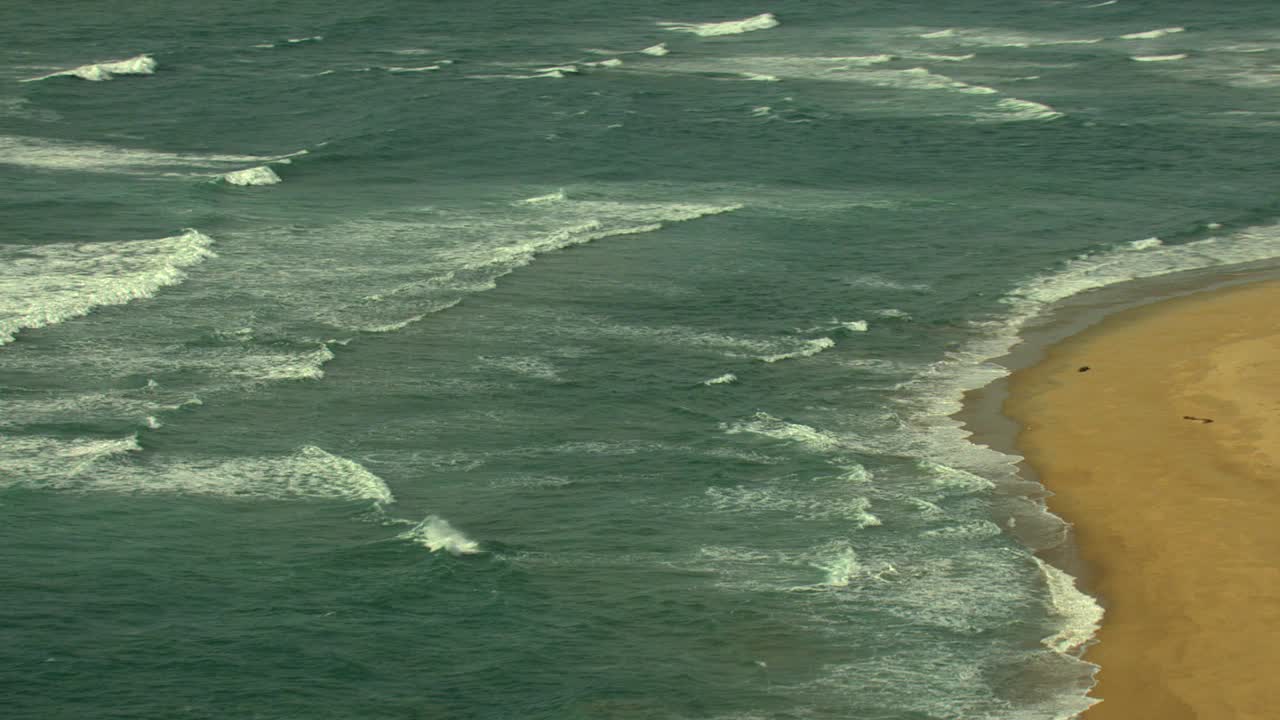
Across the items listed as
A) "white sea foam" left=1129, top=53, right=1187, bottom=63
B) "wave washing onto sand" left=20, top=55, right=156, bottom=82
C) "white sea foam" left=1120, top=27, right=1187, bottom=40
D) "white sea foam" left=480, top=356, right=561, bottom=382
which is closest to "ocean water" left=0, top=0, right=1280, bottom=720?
"white sea foam" left=480, top=356, right=561, bottom=382

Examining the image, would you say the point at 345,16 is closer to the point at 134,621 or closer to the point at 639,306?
the point at 639,306

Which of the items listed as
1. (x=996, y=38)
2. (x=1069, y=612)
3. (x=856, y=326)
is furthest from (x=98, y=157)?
(x=996, y=38)

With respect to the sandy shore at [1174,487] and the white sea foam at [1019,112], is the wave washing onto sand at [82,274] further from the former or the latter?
the white sea foam at [1019,112]

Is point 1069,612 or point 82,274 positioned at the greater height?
point 82,274

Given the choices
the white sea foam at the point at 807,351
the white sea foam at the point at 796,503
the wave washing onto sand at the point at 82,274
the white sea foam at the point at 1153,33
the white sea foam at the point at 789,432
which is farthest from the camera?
the white sea foam at the point at 1153,33

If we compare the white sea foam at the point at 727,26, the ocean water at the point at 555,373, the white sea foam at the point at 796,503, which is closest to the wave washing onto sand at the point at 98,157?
the ocean water at the point at 555,373

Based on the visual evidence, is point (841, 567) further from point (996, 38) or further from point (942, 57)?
point (996, 38)

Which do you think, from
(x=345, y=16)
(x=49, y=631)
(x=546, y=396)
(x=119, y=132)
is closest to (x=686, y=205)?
(x=546, y=396)
